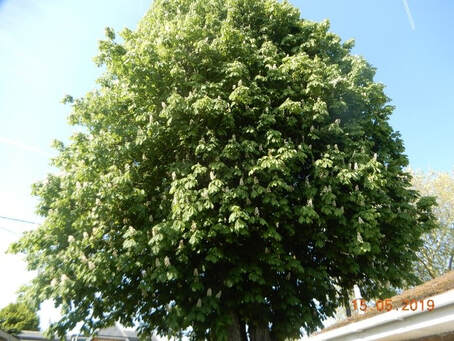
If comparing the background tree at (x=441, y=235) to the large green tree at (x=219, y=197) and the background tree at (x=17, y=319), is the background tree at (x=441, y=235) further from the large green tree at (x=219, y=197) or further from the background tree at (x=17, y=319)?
the background tree at (x=17, y=319)

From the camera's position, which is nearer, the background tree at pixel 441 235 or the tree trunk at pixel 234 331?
the tree trunk at pixel 234 331

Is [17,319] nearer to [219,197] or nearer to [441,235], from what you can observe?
[219,197]

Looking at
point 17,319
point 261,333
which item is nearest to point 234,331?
point 261,333

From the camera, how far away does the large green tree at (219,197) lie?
28.6 ft

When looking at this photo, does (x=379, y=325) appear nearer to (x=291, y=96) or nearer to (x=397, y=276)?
(x=397, y=276)

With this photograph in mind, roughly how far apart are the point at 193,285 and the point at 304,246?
13.3 feet

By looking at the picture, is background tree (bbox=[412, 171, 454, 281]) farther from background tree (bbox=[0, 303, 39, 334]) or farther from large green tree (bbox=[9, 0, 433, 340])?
background tree (bbox=[0, 303, 39, 334])

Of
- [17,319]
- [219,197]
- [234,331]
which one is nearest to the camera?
[219,197]

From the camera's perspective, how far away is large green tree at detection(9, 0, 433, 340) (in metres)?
8.71

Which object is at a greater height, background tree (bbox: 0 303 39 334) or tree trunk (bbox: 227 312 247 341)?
Result: background tree (bbox: 0 303 39 334)

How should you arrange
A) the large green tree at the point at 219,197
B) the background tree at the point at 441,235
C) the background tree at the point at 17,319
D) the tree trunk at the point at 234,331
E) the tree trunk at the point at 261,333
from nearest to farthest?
the large green tree at the point at 219,197
the tree trunk at the point at 234,331
the tree trunk at the point at 261,333
the background tree at the point at 441,235
the background tree at the point at 17,319

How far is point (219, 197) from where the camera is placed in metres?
8.80

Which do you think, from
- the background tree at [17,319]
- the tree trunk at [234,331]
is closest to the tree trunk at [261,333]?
the tree trunk at [234,331]

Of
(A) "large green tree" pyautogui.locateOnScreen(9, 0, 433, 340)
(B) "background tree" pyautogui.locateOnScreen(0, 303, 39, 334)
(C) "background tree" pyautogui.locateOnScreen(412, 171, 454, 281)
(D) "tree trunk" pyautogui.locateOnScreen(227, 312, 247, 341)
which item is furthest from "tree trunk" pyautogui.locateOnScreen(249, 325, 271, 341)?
(B) "background tree" pyautogui.locateOnScreen(0, 303, 39, 334)
